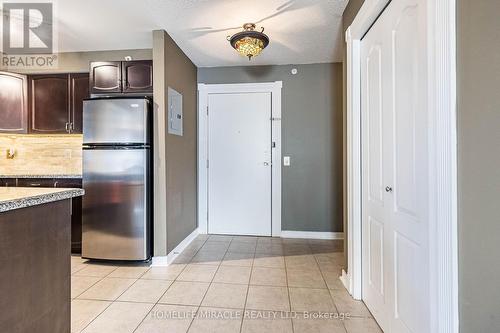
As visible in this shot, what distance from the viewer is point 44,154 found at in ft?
11.0

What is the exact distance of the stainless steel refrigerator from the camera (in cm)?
252

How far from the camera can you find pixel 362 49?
6.33ft

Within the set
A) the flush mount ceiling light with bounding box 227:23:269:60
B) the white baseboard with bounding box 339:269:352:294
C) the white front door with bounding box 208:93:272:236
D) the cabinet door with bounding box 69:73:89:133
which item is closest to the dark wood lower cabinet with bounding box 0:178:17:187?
the cabinet door with bounding box 69:73:89:133

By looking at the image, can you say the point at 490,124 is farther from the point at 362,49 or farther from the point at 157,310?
the point at 157,310

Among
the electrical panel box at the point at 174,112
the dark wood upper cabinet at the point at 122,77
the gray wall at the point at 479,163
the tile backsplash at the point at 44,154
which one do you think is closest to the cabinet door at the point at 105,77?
the dark wood upper cabinet at the point at 122,77

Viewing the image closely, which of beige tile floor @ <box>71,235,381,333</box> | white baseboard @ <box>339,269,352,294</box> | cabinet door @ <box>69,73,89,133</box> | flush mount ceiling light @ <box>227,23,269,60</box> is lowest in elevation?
beige tile floor @ <box>71,235,381,333</box>

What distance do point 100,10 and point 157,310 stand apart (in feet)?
8.57

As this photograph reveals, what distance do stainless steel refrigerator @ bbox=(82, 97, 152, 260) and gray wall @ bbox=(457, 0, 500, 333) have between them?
8.04 feet

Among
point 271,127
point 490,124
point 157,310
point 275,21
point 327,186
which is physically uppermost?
point 275,21

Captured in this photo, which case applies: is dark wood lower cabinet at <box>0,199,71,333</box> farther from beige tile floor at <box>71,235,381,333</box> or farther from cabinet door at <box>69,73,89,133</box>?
cabinet door at <box>69,73,89,133</box>

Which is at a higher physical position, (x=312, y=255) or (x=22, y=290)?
(x=22, y=290)

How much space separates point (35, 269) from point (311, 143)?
10.1ft

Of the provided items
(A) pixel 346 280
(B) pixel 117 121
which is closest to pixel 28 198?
(B) pixel 117 121

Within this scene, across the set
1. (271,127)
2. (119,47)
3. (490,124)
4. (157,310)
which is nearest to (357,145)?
(490,124)
